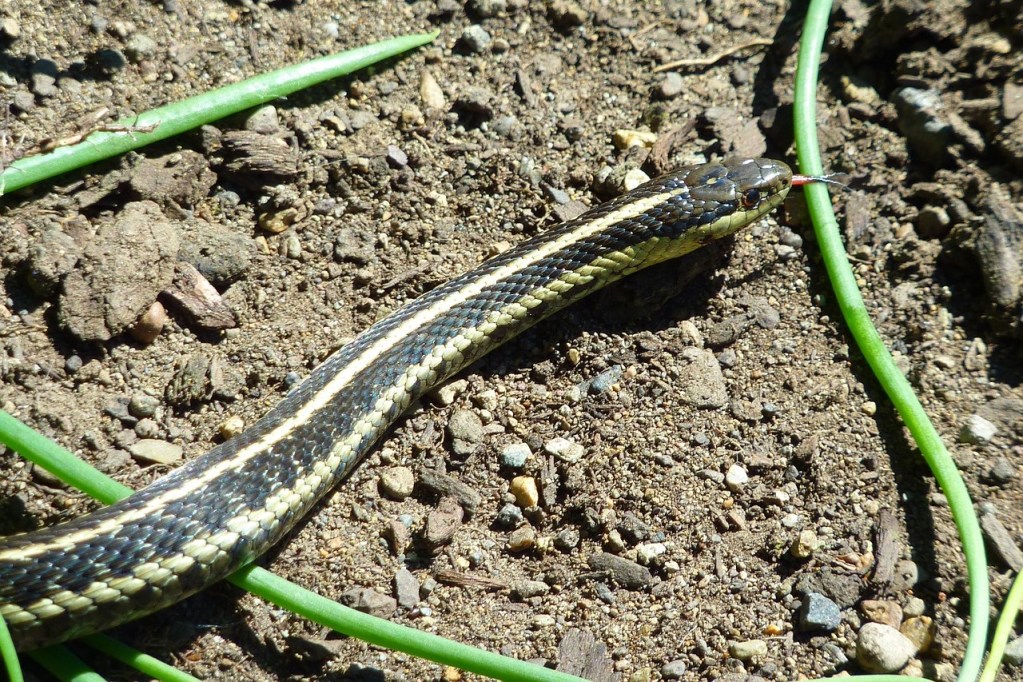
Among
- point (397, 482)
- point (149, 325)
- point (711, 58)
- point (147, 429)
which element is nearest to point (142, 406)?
point (147, 429)

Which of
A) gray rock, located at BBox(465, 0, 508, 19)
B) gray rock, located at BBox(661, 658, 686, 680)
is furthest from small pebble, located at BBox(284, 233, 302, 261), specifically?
gray rock, located at BBox(661, 658, 686, 680)

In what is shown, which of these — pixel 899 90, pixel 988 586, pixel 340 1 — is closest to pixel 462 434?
pixel 988 586

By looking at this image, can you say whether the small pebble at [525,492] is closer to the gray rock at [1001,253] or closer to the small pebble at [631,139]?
the small pebble at [631,139]

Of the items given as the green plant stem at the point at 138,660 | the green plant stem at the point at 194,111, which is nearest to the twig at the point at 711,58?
the green plant stem at the point at 194,111

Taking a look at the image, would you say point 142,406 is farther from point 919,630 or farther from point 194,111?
point 919,630

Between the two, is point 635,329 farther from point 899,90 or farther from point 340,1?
point 340,1

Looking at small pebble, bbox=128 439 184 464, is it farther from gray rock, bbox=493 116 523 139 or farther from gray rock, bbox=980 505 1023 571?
gray rock, bbox=980 505 1023 571
